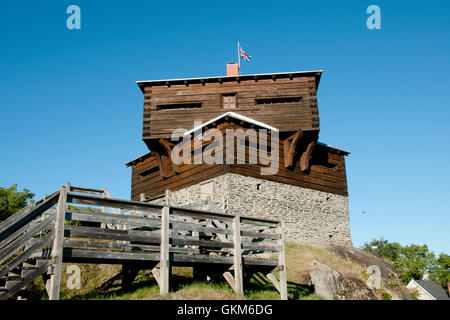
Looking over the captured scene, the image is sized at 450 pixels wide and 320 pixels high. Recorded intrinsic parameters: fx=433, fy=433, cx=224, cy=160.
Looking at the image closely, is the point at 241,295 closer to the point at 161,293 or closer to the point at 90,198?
the point at 161,293

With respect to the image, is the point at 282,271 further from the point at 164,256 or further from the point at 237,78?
the point at 237,78

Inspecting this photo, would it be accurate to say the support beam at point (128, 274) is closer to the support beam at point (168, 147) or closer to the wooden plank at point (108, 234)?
the wooden plank at point (108, 234)

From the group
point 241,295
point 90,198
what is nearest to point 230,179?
Answer: point 241,295

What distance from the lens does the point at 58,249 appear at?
7715 millimetres

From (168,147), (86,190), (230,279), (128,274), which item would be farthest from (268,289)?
(168,147)

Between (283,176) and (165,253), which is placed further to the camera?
(283,176)

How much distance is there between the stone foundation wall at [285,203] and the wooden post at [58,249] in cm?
1182

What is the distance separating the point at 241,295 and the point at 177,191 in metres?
13.2

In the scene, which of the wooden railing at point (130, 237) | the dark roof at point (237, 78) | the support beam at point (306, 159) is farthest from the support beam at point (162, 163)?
the wooden railing at point (130, 237)

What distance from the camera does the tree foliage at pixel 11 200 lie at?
2532cm

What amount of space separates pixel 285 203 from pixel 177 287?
12677 mm

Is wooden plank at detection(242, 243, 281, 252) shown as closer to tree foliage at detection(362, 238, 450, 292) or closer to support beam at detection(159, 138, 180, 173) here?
support beam at detection(159, 138, 180, 173)

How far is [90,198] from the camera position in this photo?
27.3 ft
